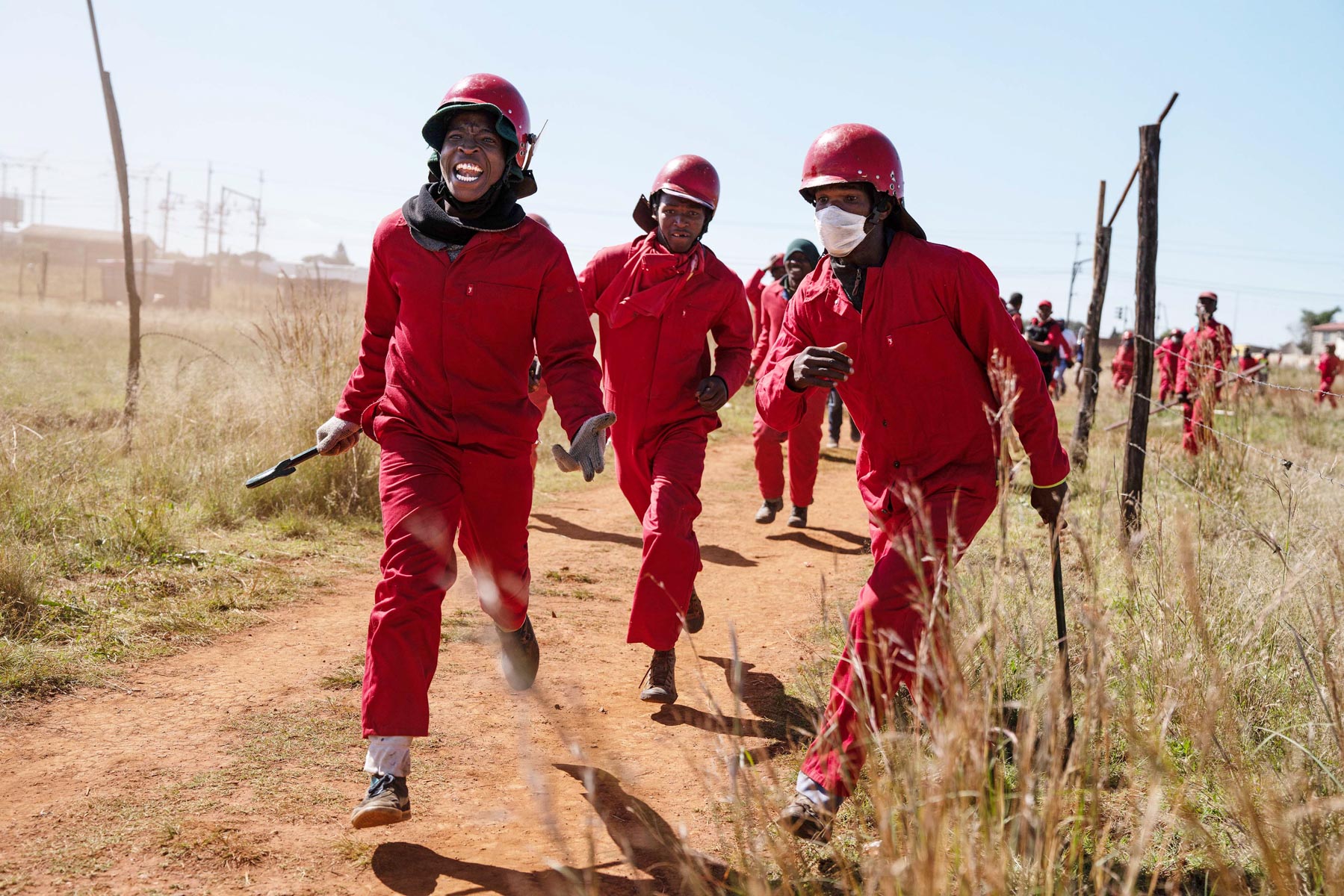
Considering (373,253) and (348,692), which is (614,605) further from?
(373,253)

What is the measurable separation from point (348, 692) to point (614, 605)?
2081 millimetres

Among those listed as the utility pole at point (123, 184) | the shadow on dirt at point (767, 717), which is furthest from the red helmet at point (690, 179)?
the utility pole at point (123, 184)

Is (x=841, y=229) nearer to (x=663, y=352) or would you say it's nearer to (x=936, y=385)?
(x=936, y=385)

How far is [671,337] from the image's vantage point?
207 inches

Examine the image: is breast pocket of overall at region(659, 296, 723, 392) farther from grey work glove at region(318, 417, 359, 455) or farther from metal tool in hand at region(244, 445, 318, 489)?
metal tool in hand at region(244, 445, 318, 489)

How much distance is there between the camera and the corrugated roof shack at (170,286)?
165 feet

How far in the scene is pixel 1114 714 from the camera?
2.15m

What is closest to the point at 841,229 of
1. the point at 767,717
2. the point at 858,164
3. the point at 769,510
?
the point at 858,164

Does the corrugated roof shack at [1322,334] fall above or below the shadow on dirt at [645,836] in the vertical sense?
above

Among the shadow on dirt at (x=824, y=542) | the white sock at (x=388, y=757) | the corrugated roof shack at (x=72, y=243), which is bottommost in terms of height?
the shadow on dirt at (x=824, y=542)

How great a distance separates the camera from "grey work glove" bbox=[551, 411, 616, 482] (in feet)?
12.2

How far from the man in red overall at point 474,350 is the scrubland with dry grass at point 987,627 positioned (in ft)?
3.95

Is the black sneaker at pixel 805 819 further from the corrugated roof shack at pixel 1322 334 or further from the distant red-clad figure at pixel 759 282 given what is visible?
the corrugated roof shack at pixel 1322 334

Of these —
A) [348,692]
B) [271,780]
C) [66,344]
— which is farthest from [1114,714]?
[66,344]
